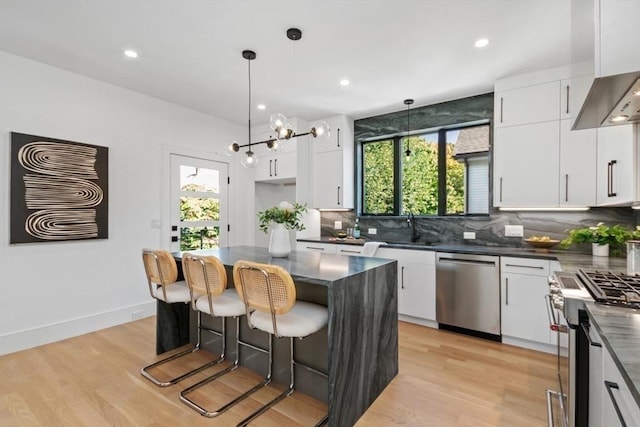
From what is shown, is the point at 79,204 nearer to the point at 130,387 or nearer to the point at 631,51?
the point at 130,387

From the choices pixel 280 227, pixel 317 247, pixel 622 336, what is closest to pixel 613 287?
pixel 622 336

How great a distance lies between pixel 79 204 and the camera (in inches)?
130

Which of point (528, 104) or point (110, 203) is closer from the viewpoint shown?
point (528, 104)

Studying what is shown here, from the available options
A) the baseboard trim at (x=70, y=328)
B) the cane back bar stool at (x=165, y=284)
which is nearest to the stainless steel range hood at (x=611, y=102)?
the cane back bar stool at (x=165, y=284)

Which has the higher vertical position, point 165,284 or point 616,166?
point 616,166

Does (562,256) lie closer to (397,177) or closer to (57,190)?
(397,177)

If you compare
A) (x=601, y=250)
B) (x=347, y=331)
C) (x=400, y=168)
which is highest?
(x=400, y=168)

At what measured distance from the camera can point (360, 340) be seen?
2.00 m

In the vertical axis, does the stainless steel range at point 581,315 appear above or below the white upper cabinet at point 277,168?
below

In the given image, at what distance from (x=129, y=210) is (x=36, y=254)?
0.98 metres

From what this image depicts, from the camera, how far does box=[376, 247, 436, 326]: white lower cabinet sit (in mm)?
3492

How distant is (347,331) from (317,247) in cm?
260

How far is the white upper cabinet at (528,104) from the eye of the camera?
10.1 ft

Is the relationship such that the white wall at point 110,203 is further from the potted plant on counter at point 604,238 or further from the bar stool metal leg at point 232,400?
the potted plant on counter at point 604,238
